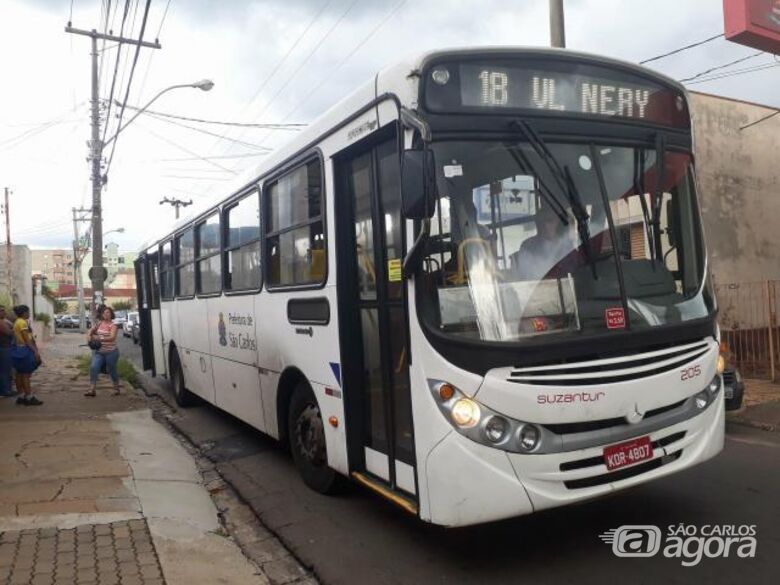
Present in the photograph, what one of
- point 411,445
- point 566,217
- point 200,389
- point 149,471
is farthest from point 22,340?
point 566,217

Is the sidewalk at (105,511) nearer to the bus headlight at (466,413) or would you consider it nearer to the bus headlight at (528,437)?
the bus headlight at (466,413)

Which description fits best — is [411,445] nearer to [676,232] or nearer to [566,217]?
[566,217]

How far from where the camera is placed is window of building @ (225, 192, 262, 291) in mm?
6605

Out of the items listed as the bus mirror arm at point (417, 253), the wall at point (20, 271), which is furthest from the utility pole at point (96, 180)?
the bus mirror arm at point (417, 253)

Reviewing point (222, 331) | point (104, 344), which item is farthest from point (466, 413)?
point (104, 344)

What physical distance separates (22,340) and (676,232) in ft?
32.3

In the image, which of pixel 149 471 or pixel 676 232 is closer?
pixel 676 232

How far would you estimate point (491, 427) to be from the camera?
11.9 feet

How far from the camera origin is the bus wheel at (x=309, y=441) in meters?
5.43

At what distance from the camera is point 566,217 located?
400cm

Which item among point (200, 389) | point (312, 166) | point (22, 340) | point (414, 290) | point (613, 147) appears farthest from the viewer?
point (22, 340)

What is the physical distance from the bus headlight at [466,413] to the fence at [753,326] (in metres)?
8.48

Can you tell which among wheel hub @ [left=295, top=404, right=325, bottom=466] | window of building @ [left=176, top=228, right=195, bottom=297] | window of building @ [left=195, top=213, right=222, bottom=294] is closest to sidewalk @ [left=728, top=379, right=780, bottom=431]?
wheel hub @ [left=295, top=404, right=325, bottom=466]

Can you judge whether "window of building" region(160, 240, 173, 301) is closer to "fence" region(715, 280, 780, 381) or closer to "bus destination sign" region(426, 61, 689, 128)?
"bus destination sign" region(426, 61, 689, 128)
